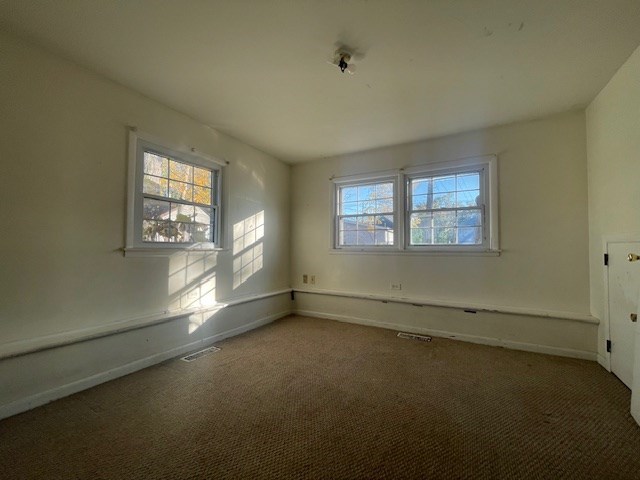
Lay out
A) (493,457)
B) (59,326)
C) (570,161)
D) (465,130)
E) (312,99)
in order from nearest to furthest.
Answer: (493,457) < (59,326) < (312,99) < (570,161) < (465,130)

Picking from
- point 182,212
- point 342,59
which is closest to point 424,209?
point 342,59

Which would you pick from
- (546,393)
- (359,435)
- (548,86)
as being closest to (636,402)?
(546,393)

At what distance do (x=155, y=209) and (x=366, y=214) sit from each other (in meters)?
2.69

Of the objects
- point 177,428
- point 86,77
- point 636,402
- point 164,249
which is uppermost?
point 86,77

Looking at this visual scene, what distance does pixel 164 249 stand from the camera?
8.75 ft

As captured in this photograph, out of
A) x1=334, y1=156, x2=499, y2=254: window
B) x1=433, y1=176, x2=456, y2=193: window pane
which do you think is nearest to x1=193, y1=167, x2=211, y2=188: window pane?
x1=334, y1=156, x2=499, y2=254: window

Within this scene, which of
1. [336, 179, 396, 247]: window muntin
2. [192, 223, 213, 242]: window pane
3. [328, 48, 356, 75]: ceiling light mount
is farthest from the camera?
[336, 179, 396, 247]: window muntin

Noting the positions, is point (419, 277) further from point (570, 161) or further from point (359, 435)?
point (359, 435)

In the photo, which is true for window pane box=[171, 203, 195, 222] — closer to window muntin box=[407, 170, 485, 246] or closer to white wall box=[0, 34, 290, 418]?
white wall box=[0, 34, 290, 418]

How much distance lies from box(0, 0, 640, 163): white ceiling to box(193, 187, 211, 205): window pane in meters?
0.78

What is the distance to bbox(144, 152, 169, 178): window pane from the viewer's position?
2.61m

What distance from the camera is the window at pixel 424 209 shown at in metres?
3.24

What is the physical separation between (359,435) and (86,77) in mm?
3306

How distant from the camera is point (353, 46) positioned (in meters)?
1.92
